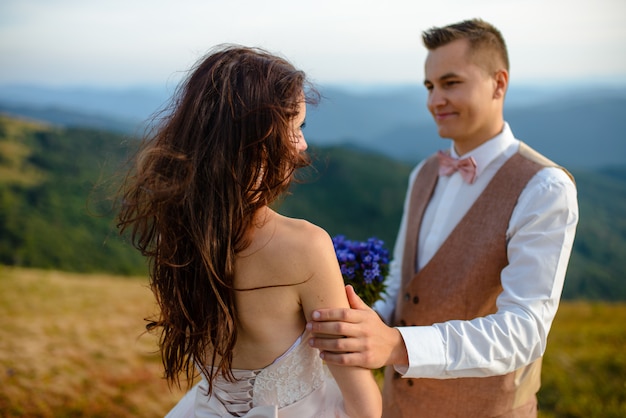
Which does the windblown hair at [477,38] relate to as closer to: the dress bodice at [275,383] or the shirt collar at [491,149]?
the shirt collar at [491,149]

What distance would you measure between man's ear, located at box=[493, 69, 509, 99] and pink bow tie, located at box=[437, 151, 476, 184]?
1.36 ft

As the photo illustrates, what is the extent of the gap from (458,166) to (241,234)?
1.58 m

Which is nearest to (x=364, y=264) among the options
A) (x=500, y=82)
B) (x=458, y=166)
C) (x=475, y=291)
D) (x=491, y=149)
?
(x=475, y=291)

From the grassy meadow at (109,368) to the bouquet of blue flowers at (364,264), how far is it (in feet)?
3.02

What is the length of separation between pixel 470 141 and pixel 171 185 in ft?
6.03

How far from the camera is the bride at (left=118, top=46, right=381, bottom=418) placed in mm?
1716

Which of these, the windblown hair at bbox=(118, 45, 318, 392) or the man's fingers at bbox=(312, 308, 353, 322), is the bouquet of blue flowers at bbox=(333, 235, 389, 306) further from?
the windblown hair at bbox=(118, 45, 318, 392)

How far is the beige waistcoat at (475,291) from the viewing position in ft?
8.15

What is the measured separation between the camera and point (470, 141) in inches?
116

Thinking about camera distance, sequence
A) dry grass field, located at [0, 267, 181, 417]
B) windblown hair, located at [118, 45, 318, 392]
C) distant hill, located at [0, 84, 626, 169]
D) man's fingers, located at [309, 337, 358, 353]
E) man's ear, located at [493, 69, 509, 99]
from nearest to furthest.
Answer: windblown hair, located at [118, 45, 318, 392] < man's fingers, located at [309, 337, 358, 353] < man's ear, located at [493, 69, 509, 99] < dry grass field, located at [0, 267, 181, 417] < distant hill, located at [0, 84, 626, 169]

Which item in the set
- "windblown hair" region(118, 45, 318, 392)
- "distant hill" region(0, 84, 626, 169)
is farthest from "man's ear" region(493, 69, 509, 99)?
"distant hill" region(0, 84, 626, 169)

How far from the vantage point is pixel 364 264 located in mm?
2369

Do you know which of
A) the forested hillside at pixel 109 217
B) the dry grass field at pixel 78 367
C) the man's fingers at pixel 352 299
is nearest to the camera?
the man's fingers at pixel 352 299

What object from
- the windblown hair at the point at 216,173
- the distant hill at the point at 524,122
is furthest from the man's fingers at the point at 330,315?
the distant hill at the point at 524,122
